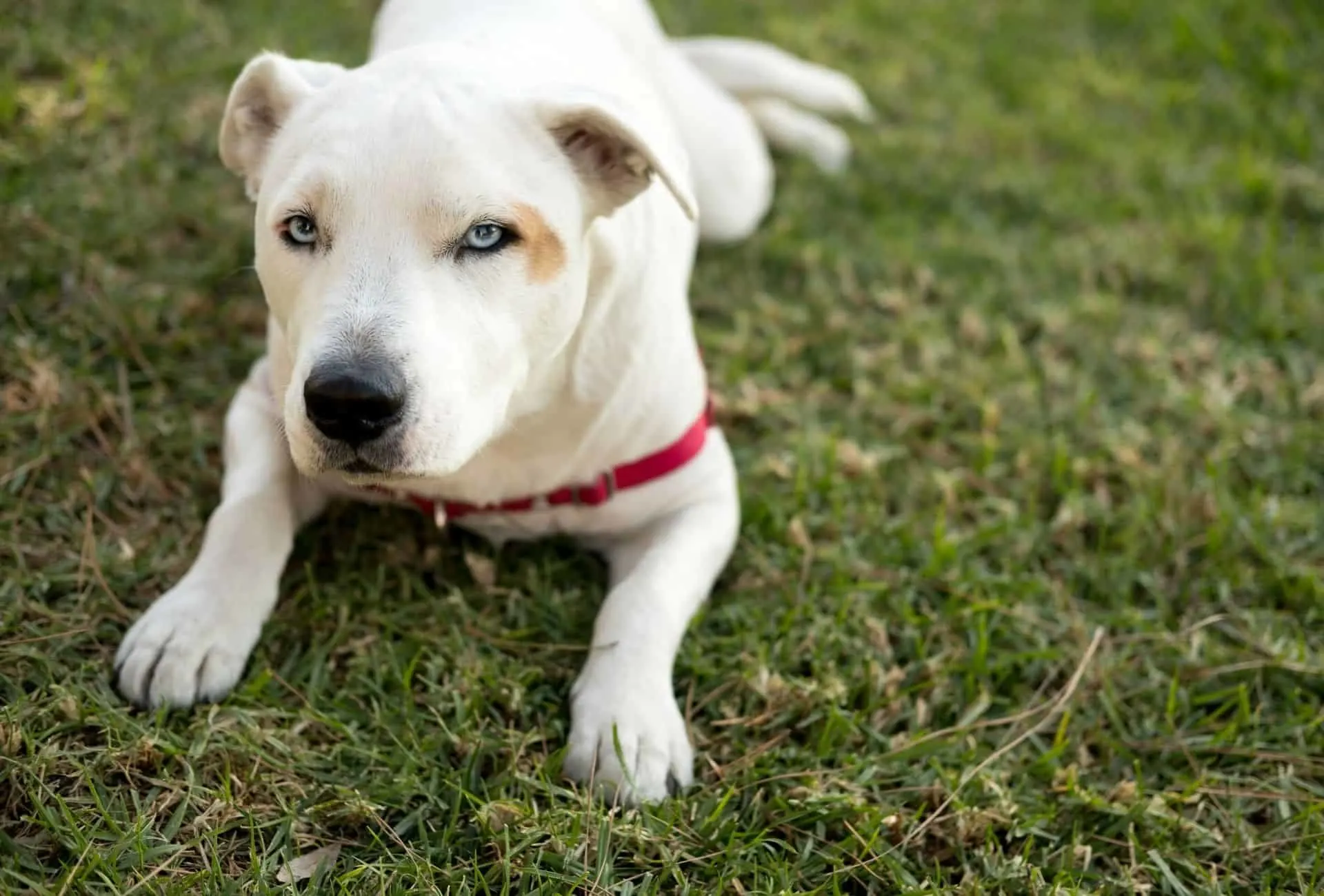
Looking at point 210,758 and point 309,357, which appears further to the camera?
point 210,758

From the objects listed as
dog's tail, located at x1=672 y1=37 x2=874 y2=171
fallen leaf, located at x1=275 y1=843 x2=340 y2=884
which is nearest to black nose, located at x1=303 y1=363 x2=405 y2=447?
fallen leaf, located at x1=275 y1=843 x2=340 y2=884

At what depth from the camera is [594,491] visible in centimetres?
314

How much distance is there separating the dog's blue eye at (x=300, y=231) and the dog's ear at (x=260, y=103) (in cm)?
35

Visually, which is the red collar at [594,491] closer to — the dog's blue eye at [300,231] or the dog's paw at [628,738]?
the dog's paw at [628,738]

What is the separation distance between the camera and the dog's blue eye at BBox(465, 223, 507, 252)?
8.00ft

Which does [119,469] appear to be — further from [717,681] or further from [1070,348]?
[1070,348]

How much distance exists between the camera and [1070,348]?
179 inches

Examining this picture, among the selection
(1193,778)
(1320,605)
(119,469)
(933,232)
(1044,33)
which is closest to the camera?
(1193,778)

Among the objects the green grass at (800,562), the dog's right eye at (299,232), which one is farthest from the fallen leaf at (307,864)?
the dog's right eye at (299,232)

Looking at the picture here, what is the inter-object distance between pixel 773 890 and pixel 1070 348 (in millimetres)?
2778

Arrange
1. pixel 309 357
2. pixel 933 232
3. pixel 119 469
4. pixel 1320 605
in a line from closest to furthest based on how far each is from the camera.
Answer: pixel 309 357, pixel 119 469, pixel 1320 605, pixel 933 232

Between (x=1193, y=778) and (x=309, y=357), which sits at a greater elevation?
(x=309, y=357)

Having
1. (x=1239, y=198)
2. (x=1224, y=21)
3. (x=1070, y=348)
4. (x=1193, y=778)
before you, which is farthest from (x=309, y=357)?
(x=1224, y=21)

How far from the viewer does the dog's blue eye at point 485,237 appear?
2.44 m
